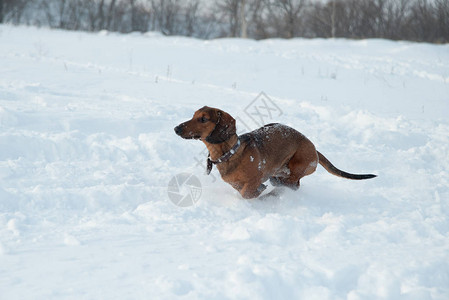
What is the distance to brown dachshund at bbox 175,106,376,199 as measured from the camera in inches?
119

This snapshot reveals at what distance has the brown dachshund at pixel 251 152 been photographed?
3016 millimetres

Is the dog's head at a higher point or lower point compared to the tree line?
lower

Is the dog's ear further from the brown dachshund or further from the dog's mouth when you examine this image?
the dog's mouth

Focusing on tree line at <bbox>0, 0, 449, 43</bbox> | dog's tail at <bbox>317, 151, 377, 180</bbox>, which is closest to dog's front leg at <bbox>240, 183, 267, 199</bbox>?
dog's tail at <bbox>317, 151, 377, 180</bbox>

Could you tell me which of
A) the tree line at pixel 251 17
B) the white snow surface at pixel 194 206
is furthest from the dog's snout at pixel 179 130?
the tree line at pixel 251 17

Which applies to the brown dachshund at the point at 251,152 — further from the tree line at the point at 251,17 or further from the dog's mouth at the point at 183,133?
the tree line at the point at 251,17

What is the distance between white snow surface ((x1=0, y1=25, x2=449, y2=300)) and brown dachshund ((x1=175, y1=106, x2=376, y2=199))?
17cm

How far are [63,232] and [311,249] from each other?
146cm

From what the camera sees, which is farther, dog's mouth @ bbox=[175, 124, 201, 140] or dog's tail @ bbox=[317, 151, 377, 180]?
dog's tail @ bbox=[317, 151, 377, 180]

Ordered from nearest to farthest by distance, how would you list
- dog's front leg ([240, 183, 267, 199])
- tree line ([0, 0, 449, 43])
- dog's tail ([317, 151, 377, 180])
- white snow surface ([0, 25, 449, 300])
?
white snow surface ([0, 25, 449, 300]), dog's front leg ([240, 183, 267, 199]), dog's tail ([317, 151, 377, 180]), tree line ([0, 0, 449, 43])

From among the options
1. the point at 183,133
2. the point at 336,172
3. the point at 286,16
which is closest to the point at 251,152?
the point at 183,133

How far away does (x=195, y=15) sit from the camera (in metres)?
34.1

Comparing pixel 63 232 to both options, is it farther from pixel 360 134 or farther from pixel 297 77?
pixel 297 77

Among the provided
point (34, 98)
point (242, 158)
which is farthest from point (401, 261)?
point (34, 98)
